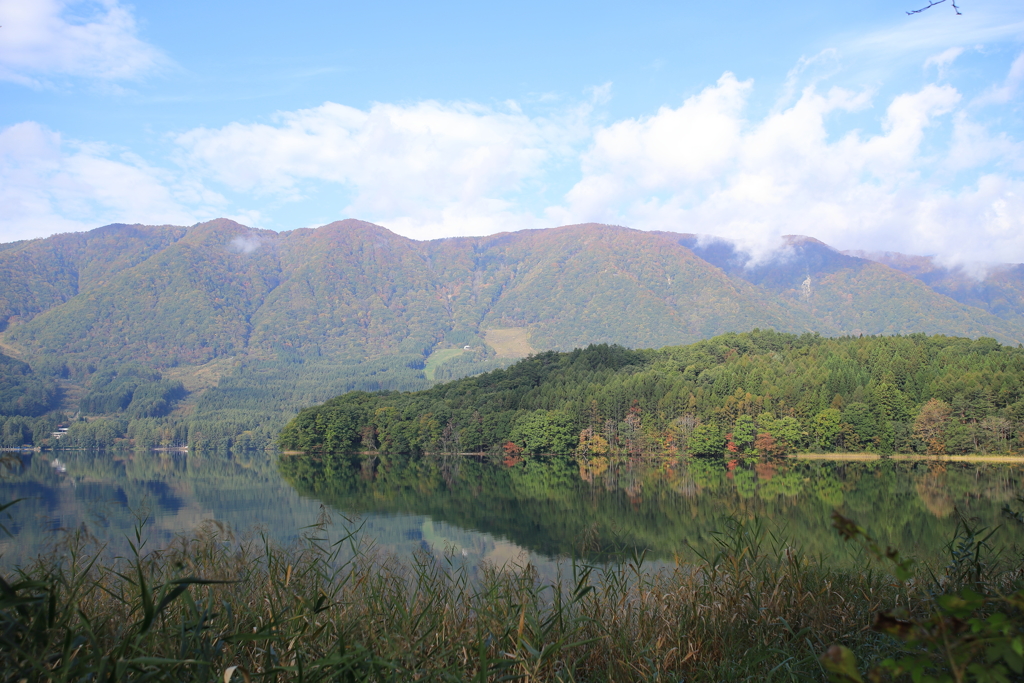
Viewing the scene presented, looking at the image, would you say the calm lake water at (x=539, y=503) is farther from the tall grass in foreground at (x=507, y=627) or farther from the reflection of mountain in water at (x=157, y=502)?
the tall grass in foreground at (x=507, y=627)

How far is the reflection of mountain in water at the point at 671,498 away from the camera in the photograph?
23.6 metres

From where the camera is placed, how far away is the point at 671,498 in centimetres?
3766

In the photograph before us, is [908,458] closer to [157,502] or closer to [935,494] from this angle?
[935,494]

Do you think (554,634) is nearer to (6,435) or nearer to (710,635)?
(710,635)

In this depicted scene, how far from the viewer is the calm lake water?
67.2 ft

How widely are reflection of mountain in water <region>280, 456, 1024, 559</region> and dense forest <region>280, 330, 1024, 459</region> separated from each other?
8087 mm

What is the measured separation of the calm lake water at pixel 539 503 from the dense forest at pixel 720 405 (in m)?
7.97

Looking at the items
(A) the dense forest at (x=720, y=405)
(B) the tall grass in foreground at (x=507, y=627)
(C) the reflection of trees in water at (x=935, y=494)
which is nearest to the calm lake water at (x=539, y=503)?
(C) the reflection of trees in water at (x=935, y=494)

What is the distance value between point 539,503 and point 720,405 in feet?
159

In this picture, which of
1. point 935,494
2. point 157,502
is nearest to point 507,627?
point 935,494

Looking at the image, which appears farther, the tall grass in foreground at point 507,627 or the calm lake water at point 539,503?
the calm lake water at point 539,503

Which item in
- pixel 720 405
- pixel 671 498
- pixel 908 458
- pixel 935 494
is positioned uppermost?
pixel 720 405

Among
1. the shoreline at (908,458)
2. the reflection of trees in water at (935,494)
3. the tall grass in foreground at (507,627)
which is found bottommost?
the shoreline at (908,458)

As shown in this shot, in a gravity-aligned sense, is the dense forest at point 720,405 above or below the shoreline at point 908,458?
above
